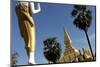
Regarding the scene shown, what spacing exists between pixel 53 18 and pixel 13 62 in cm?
61

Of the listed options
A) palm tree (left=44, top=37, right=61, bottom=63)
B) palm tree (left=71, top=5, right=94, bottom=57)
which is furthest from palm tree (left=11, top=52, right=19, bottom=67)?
palm tree (left=71, top=5, right=94, bottom=57)

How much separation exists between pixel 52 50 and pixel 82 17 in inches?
19.9

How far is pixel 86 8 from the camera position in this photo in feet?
9.03

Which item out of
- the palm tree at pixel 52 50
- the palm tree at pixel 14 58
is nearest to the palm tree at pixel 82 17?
the palm tree at pixel 52 50

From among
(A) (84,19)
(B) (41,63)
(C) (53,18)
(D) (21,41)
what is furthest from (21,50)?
(A) (84,19)

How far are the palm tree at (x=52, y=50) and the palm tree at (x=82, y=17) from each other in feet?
1.05

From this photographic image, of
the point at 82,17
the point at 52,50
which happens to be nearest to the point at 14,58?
the point at 52,50

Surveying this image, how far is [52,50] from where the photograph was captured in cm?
258

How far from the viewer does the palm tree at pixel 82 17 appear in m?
2.70

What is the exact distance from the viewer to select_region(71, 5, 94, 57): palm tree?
8.86ft

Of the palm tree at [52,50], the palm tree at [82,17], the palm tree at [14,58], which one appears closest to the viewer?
the palm tree at [14,58]

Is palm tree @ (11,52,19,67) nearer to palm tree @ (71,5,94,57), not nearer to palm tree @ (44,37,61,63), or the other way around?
palm tree @ (44,37,61,63)

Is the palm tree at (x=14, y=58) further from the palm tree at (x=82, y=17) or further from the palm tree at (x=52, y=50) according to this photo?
the palm tree at (x=82, y=17)

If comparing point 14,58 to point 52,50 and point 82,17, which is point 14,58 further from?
point 82,17
